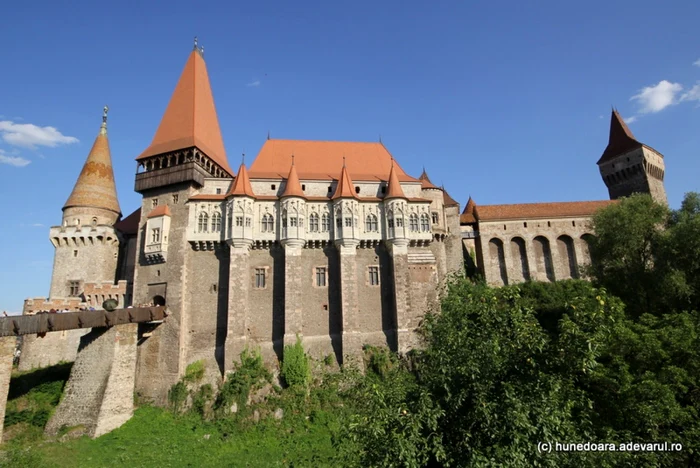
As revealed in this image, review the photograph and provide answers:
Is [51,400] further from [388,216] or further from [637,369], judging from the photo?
[637,369]

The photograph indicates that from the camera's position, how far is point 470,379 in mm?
8281

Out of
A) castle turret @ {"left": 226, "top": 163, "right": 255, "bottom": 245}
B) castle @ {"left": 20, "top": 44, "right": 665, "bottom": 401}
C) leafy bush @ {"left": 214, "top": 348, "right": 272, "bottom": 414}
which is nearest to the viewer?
leafy bush @ {"left": 214, "top": 348, "right": 272, "bottom": 414}

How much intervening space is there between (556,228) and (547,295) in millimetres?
9115

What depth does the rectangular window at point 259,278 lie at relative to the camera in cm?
2730

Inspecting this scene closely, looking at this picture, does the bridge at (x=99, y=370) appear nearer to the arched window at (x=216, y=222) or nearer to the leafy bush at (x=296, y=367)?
the arched window at (x=216, y=222)

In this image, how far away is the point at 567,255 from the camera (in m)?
37.8

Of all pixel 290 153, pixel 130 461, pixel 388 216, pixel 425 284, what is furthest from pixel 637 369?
pixel 290 153

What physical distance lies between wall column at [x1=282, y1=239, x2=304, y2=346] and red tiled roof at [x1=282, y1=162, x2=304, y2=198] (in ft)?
10.3

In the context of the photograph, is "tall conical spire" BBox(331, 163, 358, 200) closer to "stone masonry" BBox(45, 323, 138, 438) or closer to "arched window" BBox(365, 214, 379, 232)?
"arched window" BBox(365, 214, 379, 232)

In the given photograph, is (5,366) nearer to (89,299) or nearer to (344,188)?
(89,299)

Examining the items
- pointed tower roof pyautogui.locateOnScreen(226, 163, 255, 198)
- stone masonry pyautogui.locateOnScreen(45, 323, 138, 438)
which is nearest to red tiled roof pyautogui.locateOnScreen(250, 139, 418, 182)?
pointed tower roof pyautogui.locateOnScreen(226, 163, 255, 198)

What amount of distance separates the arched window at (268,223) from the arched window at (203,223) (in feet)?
12.2

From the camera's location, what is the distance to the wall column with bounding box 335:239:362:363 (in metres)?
25.7

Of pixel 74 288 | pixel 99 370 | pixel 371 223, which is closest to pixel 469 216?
pixel 371 223
